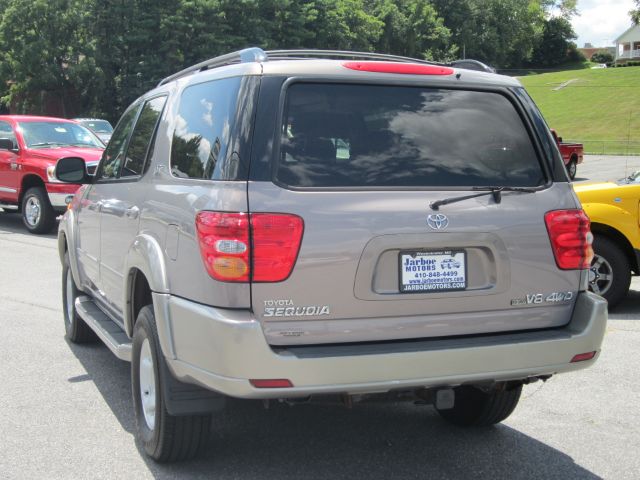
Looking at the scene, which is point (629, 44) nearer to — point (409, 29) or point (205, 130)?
point (409, 29)

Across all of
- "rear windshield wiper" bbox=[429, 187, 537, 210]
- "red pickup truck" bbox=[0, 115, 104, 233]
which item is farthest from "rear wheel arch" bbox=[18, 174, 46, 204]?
"rear windshield wiper" bbox=[429, 187, 537, 210]

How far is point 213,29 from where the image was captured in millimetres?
43438

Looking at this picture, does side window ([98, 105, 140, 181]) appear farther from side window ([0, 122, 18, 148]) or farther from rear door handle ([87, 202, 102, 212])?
side window ([0, 122, 18, 148])

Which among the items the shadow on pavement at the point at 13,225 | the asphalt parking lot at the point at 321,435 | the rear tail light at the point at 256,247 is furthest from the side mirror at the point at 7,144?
the rear tail light at the point at 256,247

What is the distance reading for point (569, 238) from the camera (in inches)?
154

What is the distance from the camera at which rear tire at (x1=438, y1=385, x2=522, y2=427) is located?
4.63 metres

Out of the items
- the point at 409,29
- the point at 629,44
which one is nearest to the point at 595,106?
the point at 409,29

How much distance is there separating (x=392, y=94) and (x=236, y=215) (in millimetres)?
992

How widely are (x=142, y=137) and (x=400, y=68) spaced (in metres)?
1.86

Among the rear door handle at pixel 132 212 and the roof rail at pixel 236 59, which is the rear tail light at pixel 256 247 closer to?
the roof rail at pixel 236 59

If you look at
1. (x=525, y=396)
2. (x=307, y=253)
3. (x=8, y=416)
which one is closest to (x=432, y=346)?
(x=307, y=253)

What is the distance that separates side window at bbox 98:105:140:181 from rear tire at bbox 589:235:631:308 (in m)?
4.62

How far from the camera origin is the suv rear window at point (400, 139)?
3617 mm

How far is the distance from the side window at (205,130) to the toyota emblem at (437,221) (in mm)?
903
